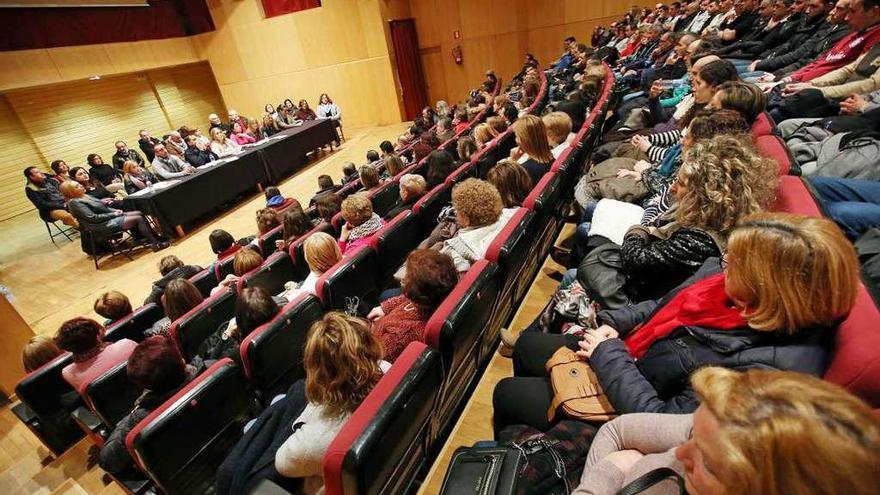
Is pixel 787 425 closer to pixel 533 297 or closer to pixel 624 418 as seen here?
pixel 624 418

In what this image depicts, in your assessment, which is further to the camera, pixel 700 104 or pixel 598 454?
pixel 700 104

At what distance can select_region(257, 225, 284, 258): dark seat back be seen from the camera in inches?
129

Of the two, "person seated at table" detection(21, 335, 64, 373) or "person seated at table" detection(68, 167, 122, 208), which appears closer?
"person seated at table" detection(21, 335, 64, 373)

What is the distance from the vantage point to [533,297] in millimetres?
2230

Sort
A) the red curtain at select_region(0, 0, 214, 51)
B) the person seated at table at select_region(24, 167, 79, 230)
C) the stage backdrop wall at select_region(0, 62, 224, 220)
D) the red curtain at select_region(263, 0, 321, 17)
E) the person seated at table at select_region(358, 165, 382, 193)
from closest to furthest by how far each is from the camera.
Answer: the person seated at table at select_region(358, 165, 382, 193), the person seated at table at select_region(24, 167, 79, 230), the red curtain at select_region(0, 0, 214, 51), the stage backdrop wall at select_region(0, 62, 224, 220), the red curtain at select_region(263, 0, 321, 17)

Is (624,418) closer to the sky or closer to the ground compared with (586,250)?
closer to the sky

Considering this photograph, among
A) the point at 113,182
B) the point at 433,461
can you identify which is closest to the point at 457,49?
the point at 113,182

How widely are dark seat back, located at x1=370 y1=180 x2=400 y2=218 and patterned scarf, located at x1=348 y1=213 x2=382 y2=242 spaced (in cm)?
82

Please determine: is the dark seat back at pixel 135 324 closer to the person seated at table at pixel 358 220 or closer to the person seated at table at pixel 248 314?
the person seated at table at pixel 248 314

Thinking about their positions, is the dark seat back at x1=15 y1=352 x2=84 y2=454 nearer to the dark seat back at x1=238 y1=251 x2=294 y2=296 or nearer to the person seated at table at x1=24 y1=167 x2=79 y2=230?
the dark seat back at x1=238 y1=251 x2=294 y2=296

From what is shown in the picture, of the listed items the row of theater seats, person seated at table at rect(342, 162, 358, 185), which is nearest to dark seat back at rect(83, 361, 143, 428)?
the row of theater seats

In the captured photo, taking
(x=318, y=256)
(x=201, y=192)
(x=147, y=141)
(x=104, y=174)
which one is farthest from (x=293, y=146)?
(x=318, y=256)

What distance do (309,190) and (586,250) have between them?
18.5ft

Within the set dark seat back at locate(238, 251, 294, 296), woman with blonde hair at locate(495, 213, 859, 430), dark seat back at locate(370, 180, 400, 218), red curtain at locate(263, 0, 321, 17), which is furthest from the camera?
red curtain at locate(263, 0, 321, 17)
